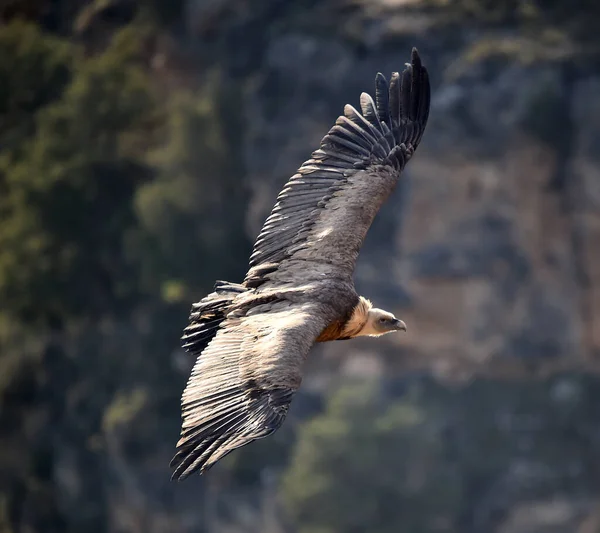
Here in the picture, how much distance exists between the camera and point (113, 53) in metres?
38.6

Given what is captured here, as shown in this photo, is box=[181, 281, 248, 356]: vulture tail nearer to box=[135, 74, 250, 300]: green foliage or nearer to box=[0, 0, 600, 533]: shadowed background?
box=[135, 74, 250, 300]: green foliage

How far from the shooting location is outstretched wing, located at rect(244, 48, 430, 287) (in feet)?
38.1

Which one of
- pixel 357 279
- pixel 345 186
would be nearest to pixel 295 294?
pixel 345 186

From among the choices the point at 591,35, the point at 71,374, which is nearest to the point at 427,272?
the point at 591,35

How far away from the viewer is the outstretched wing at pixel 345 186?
11.6m

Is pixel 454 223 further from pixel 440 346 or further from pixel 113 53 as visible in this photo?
pixel 113 53

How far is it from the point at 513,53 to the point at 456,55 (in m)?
1.48

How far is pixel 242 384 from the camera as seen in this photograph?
32.3 ft

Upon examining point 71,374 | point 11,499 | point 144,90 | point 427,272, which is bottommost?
point 11,499

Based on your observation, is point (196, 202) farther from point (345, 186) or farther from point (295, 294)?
point (295, 294)

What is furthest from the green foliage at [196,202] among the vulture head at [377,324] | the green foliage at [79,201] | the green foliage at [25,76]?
the vulture head at [377,324]

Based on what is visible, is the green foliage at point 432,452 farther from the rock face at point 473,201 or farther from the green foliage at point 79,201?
the green foliage at point 79,201

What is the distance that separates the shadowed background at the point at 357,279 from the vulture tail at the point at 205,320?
23.8 meters

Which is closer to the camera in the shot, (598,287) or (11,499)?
(11,499)
